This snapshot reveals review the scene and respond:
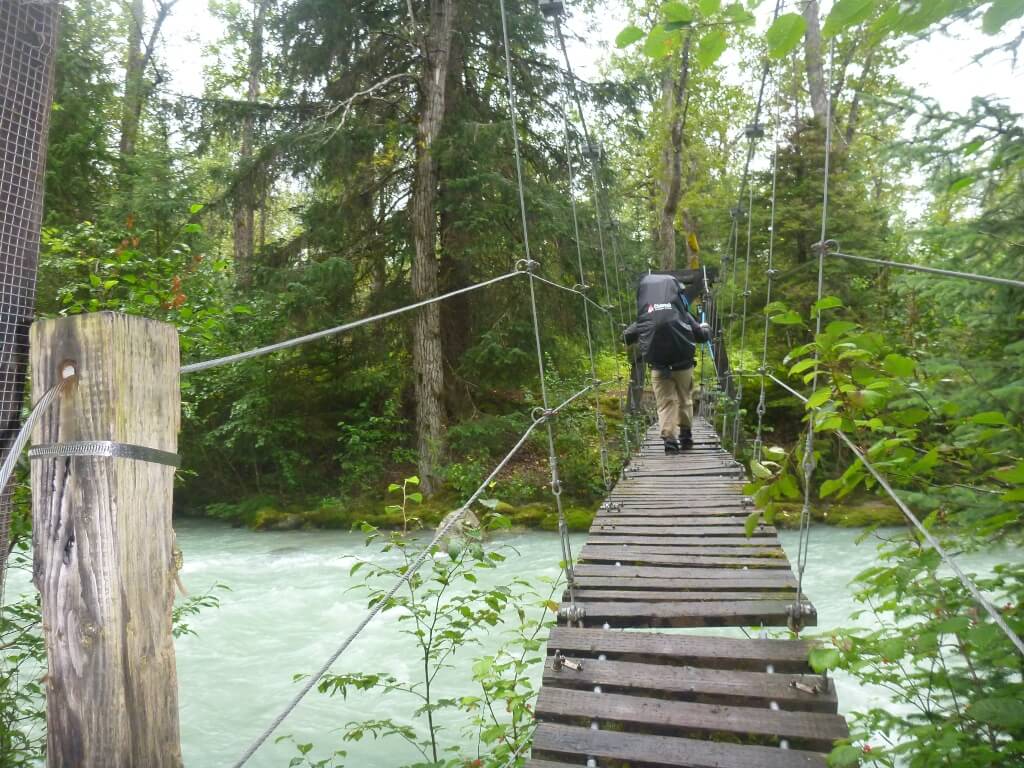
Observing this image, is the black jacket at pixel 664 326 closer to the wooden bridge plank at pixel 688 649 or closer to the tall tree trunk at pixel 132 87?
the wooden bridge plank at pixel 688 649

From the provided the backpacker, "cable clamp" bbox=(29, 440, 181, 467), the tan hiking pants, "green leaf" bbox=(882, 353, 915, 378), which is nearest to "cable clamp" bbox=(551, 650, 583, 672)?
"green leaf" bbox=(882, 353, 915, 378)

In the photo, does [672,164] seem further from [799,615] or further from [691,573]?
[799,615]

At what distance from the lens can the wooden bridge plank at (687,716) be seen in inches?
50.2

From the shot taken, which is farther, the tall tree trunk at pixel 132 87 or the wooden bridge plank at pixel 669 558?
the tall tree trunk at pixel 132 87

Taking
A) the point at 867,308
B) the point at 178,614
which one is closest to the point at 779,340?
the point at 867,308

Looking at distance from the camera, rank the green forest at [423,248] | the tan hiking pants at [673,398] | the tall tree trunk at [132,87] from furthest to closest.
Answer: the tall tree trunk at [132,87] → the green forest at [423,248] → the tan hiking pants at [673,398]

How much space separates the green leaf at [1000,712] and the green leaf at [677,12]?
111 centimetres

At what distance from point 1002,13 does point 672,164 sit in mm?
9661

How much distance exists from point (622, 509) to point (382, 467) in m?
5.13

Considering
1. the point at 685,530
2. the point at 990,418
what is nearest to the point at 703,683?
the point at 990,418

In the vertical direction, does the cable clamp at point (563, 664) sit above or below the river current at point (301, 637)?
above

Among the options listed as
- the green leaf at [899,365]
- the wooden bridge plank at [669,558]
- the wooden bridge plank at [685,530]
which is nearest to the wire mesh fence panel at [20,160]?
the wooden bridge plank at [669,558]

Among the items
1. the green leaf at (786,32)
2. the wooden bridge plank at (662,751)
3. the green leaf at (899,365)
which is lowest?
the wooden bridge plank at (662,751)

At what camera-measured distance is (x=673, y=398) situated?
3.97 metres
